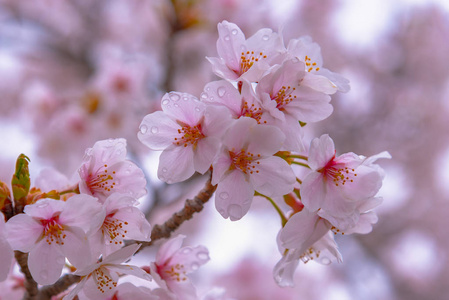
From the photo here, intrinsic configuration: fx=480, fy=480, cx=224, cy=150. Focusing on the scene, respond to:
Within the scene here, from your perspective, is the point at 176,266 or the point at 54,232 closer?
the point at 54,232

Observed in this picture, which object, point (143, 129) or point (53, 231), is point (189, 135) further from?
point (53, 231)

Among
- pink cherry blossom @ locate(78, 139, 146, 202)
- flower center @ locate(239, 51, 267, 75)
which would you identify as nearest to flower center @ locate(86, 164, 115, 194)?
pink cherry blossom @ locate(78, 139, 146, 202)

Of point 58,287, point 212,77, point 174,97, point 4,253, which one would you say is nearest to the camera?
point 4,253

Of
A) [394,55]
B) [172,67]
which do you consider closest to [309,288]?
[394,55]

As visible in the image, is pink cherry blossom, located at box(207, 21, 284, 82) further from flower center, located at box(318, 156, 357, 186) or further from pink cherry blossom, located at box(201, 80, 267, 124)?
flower center, located at box(318, 156, 357, 186)

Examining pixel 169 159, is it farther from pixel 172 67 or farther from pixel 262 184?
pixel 172 67

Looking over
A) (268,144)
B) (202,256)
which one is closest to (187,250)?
(202,256)
